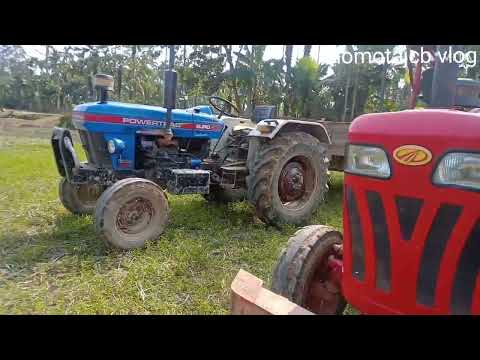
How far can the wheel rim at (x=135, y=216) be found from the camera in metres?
3.43

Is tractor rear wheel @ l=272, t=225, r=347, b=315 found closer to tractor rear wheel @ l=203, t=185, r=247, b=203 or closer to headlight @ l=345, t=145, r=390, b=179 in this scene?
headlight @ l=345, t=145, r=390, b=179

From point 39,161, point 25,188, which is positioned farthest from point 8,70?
point 25,188

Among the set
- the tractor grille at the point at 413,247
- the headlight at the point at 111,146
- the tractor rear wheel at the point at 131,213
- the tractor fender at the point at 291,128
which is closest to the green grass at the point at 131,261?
the tractor rear wheel at the point at 131,213

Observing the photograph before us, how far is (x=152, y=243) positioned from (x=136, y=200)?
44cm

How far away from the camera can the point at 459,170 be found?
4.01ft

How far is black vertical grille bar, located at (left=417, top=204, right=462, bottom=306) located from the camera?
1271 millimetres

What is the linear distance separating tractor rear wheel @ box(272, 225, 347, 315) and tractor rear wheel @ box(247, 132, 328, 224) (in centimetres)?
205

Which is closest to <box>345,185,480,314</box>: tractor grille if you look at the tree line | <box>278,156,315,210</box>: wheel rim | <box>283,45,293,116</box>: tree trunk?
<box>278,156,315,210</box>: wheel rim

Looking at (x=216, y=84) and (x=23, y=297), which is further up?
(x=216, y=84)

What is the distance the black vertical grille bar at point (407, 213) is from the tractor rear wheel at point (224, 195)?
11.8 ft

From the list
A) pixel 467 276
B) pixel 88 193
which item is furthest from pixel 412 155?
pixel 88 193

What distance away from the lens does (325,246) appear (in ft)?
6.82

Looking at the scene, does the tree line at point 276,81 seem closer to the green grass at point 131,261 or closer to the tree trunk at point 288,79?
the tree trunk at point 288,79

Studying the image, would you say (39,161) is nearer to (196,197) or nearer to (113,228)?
(196,197)
